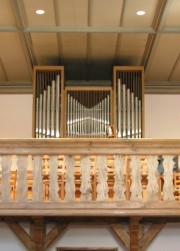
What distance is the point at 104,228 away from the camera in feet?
29.9

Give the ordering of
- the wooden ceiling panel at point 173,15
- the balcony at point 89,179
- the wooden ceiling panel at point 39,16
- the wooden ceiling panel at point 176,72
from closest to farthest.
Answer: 1. the balcony at point 89,179
2. the wooden ceiling panel at point 173,15
3. the wooden ceiling panel at point 39,16
4. the wooden ceiling panel at point 176,72

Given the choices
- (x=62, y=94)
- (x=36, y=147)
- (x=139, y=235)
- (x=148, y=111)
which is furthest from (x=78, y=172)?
(x=148, y=111)

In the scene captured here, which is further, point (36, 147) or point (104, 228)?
point (104, 228)

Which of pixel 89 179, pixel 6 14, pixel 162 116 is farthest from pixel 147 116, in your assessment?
pixel 89 179

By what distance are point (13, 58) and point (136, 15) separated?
2.87 meters

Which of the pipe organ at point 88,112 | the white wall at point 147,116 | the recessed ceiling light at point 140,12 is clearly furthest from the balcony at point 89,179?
the white wall at point 147,116

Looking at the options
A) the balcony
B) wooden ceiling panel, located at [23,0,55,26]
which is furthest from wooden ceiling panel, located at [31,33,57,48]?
the balcony

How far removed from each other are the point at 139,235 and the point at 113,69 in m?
4.45

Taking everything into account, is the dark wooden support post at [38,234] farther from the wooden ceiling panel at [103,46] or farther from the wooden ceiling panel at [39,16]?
the wooden ceiling panel at [103,46]

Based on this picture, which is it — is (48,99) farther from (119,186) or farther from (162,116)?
(119,186)

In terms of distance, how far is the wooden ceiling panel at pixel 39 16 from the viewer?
9.88 metres

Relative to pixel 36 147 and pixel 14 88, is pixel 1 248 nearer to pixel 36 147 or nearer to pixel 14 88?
pixel 36 147

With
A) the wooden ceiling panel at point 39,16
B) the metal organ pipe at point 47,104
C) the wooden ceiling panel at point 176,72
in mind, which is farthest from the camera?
the wooden ceiling panel at point 176,72

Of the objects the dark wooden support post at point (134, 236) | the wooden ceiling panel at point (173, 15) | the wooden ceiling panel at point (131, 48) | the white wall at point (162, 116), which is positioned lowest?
the dark wooden support post at point (134, 236)
